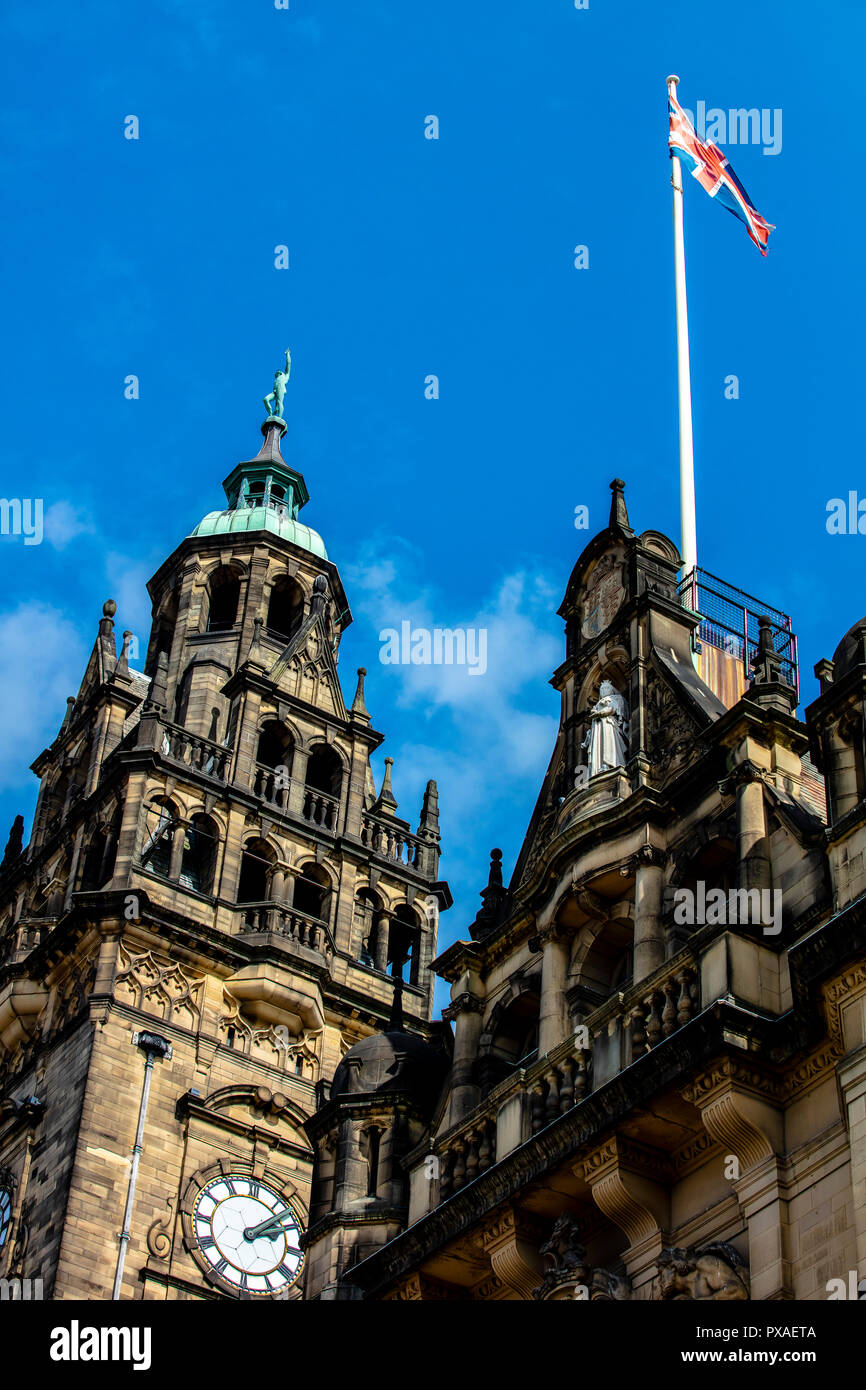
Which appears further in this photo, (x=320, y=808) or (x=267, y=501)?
(x=267, y=501)

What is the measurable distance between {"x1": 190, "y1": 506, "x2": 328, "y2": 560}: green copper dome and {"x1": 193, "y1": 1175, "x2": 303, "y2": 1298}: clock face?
65.8 feet

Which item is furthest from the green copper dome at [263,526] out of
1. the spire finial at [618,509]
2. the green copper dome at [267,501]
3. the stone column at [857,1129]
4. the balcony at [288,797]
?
the stone column at [857,1129]

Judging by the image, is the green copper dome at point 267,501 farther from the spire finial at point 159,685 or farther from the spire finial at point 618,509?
the spire finial at point 618,509

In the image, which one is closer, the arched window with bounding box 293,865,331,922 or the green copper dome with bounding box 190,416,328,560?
the arched window with bounding box 293,865,331,922

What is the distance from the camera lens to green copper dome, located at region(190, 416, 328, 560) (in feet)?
194

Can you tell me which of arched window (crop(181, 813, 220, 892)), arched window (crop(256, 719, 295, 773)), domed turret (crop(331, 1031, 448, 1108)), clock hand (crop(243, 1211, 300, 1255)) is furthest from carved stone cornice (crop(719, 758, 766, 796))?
arched window (crop(256, 719, 295, 773))

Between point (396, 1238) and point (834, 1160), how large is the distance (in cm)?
726

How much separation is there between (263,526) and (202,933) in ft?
53.5

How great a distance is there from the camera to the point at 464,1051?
3008 centimetres

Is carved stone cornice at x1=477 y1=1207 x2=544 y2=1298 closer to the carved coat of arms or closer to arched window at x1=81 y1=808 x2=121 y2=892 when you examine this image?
the carved coat of arms

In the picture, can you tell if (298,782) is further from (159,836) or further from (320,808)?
(159,836)

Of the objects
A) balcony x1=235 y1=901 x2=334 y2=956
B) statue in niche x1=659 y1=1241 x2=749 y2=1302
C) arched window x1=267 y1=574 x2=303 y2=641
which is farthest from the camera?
arched window x1=267 y1=574 x2=303 y2=641

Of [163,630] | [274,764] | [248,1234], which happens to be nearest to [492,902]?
[248,1234]
